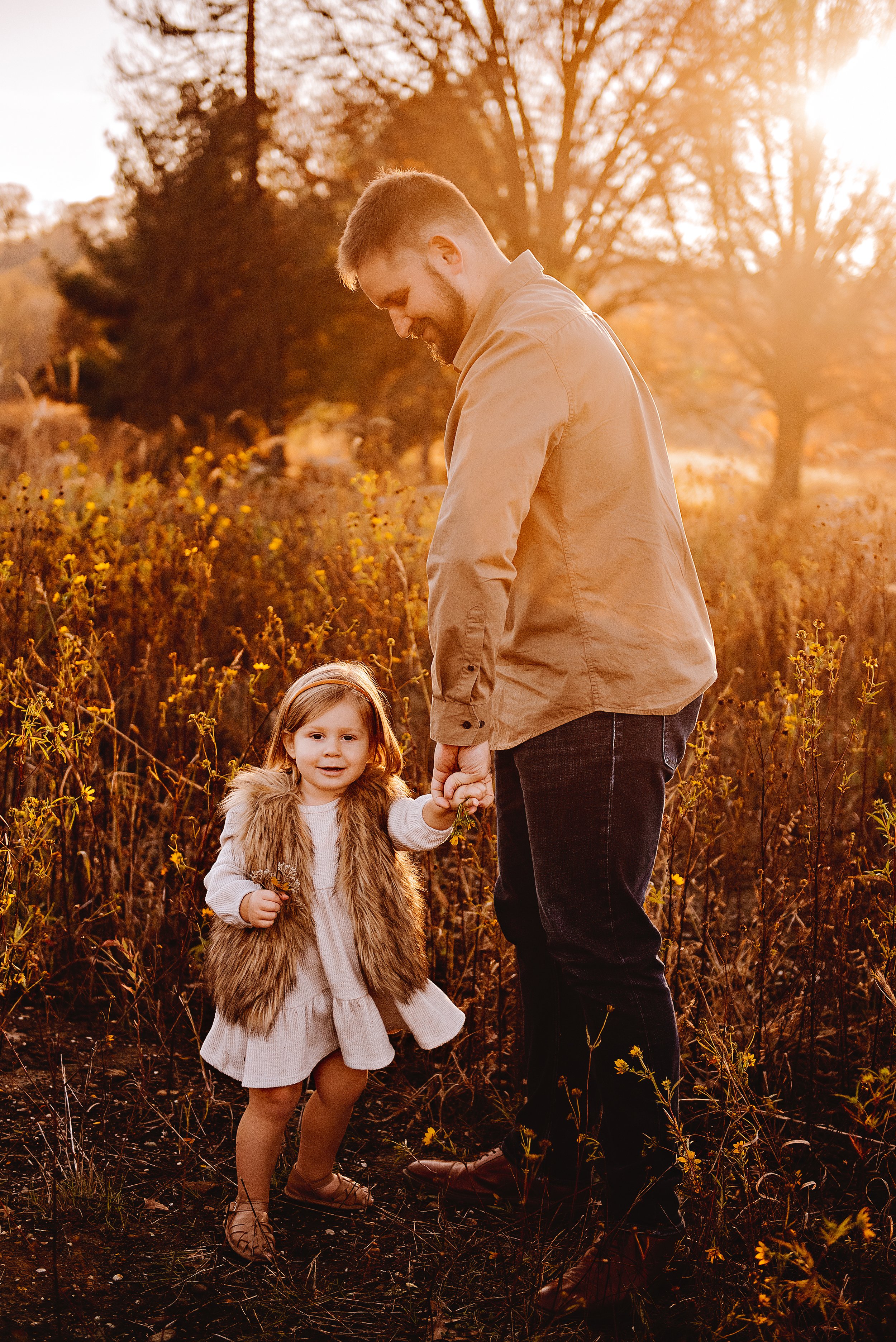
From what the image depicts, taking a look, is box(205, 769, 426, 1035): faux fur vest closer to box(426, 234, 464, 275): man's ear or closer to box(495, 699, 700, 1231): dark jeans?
box(495, 699, 700, 1231): dark jeans

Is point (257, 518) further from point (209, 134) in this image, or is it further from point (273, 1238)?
point (209, 134)

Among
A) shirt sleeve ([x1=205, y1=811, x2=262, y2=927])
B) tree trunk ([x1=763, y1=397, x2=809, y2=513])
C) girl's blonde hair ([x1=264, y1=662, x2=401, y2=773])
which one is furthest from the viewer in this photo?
tree trunk ([x1=763, y1=397, x2=809, y2=513])

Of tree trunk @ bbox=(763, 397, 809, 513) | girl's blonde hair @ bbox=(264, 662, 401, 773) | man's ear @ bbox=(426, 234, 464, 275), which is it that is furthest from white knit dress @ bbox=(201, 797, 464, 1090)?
tree trunk @ bbox=(763, 397, 809, 513)

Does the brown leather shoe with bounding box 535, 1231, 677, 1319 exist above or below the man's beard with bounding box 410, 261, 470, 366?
below

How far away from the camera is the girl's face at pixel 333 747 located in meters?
2.17

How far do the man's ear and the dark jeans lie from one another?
2.99 feet

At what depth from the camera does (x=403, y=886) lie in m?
2.21

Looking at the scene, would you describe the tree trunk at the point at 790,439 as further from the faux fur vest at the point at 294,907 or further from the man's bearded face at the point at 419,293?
the faux fur vest at the point at 294,907

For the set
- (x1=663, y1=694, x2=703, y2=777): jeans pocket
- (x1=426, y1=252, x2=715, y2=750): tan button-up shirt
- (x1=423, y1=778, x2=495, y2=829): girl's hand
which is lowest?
(x1=423, y1=778, x2=495, y2=829): girl's hand

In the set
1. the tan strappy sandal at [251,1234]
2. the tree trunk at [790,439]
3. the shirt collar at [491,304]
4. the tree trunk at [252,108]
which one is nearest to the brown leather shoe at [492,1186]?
the tan strappy sandal at [251,1234]

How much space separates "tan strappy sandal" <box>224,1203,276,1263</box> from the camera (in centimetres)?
205

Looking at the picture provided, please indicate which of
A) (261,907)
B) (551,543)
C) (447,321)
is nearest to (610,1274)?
(261,907)

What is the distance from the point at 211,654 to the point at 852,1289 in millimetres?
3371

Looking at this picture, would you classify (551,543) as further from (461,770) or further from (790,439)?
(790,439)
